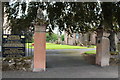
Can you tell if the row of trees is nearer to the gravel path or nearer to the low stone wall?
the gravel path

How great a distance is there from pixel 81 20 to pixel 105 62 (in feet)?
13.8

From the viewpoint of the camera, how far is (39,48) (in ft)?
25.1

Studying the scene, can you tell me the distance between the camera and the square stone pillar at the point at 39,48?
760 centimetres

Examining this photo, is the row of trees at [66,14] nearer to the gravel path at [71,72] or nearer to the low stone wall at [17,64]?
the gravel path at [71,72]

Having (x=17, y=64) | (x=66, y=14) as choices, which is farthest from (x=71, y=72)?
(x=66, y=14)

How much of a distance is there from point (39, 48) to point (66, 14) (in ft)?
16.3

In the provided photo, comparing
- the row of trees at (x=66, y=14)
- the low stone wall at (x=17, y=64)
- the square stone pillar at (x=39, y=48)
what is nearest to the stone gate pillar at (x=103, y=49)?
the row of trees at (x=66, y=14)

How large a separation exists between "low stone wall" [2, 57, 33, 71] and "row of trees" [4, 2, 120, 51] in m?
→ 3.32

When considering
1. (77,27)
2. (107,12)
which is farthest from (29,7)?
(107,12)

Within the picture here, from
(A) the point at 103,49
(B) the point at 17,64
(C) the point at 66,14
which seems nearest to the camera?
(B) the point at 17,64

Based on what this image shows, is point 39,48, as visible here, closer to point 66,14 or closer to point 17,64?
point 17,64

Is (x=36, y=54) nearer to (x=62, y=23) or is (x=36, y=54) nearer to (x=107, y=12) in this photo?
(x=62, y=23)

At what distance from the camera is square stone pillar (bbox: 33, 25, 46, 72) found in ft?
24.9

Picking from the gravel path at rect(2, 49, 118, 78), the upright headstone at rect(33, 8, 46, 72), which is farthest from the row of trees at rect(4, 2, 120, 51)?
the gravel path at rect(2, 49, 118, 78)
